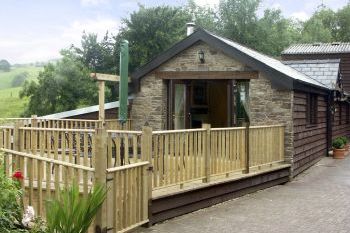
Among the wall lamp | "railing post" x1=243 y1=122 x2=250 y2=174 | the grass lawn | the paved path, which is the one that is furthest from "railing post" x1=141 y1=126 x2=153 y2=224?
the grass lawn

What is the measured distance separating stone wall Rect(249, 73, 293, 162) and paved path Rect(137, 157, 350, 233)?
1.43 meters

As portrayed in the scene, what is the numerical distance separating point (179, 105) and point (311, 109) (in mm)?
4312

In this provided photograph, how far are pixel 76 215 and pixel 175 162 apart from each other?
2.89 meters

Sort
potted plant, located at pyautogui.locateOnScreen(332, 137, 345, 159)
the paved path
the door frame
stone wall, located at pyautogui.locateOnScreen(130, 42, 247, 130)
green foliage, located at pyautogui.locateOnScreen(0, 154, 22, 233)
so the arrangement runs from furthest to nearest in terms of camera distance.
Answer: potted plant, located at pyautogui.locateOnScreen(332, 137, 345, 159) → the door frame → stone wall, located at pyautogui.locateOnScreen(130, 42, 247, 130) → the paved path → green foliage, located at pyautogui.locateOnScreen(0, 154, 22, 233)

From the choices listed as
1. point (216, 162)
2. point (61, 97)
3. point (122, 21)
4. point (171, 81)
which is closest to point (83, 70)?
point (61, 97)

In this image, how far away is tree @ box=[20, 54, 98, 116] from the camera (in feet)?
A: 88.2

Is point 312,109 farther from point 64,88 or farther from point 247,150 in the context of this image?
point 64,88

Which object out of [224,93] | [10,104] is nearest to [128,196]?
[224,93]

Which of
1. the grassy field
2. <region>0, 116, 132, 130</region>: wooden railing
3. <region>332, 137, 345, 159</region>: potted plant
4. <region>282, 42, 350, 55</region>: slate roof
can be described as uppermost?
<region>282, 42, 350, 55</region>: slate roof

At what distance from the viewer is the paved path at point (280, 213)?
290 inches

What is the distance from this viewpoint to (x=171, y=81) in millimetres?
14773

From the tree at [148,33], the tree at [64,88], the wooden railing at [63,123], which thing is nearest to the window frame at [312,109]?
the wooden railing at [63,123]

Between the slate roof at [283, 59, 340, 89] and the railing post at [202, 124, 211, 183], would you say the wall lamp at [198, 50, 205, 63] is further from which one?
the slate roof at [283, 59, 340, 89]

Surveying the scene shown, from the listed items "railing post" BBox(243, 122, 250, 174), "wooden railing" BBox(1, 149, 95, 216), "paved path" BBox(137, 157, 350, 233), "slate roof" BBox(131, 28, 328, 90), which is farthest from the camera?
"slate roof" BBox(131, 28, 328, 90)
